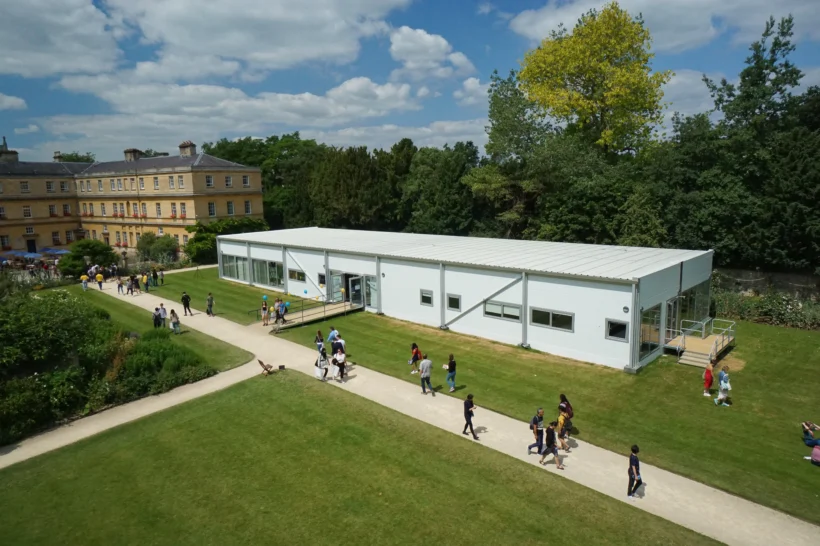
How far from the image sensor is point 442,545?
11.0 meters

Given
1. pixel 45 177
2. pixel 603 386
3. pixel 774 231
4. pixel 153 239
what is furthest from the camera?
pixel 45 177

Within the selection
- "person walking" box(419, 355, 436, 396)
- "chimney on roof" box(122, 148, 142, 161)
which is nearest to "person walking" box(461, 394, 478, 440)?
"person walking" box(419, 355, 436, 396)

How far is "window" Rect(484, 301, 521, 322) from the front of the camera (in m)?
24.1

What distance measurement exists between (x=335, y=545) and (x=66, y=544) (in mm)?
5967

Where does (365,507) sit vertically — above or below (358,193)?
below

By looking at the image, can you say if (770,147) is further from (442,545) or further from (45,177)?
(45,177)

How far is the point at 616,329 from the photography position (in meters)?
21.2

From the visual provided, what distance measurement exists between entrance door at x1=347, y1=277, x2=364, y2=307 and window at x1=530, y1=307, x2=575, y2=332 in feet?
38.8

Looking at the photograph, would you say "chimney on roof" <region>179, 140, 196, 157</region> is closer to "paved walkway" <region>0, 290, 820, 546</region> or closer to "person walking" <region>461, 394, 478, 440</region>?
"paved walkway" <region>0, 290, 820, 546</region>

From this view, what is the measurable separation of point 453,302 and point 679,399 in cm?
1147

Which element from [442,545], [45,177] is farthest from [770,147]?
[45,177]

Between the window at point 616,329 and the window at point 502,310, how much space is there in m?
4.10

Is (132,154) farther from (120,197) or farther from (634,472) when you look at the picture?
(634,472)

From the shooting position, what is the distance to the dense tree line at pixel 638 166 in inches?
1242
